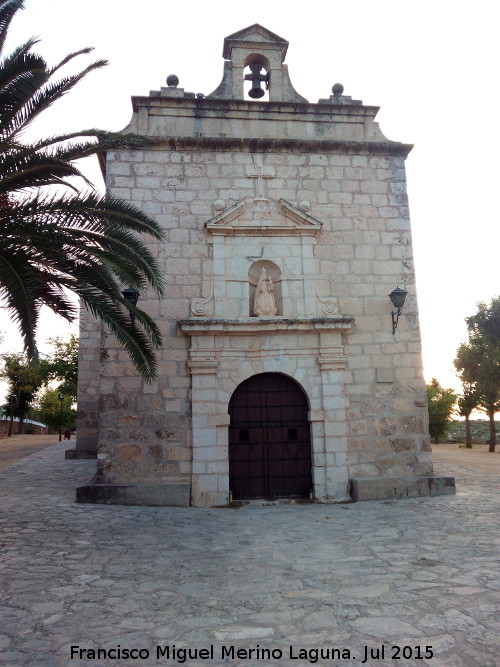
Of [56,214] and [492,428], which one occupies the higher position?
[56,214]

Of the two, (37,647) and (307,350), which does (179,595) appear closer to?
(37,647)

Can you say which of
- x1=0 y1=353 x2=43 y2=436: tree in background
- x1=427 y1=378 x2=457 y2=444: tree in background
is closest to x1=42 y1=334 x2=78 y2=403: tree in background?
x1=0 y1=353 x2=43 y2=436: tree in background

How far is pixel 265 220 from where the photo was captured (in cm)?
829

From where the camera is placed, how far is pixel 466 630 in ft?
10.4

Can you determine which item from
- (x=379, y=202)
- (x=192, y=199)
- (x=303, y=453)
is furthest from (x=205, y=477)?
(x=379, y=202)

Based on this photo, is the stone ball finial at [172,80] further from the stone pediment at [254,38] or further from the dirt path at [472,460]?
the dirt path at [472,460]

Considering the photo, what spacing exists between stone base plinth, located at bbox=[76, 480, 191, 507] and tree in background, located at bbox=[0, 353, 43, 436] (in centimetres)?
1844

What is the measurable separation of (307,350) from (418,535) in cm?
325

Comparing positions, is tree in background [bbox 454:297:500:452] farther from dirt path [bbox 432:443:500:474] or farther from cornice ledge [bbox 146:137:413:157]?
cornice ledge [bbox 146:137:413:157]

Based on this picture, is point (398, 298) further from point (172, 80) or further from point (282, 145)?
point (172, 80)

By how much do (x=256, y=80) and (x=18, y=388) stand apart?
2505 centimetres

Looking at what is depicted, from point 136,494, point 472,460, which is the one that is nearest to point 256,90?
point 136,494

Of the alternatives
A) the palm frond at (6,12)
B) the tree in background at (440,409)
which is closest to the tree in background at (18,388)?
the tree in background at (440,409)

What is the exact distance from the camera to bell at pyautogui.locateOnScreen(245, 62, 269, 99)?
908cm
